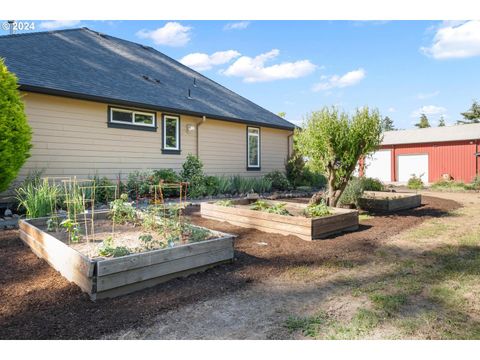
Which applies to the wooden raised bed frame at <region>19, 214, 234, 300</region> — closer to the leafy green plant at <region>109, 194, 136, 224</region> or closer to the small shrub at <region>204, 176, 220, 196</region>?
the leafy green plant at <region>109, 194, 136, 224</region>

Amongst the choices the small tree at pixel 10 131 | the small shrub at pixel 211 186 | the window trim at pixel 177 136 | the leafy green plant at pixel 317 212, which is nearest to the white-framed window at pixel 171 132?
the window trim at pixel 177 136

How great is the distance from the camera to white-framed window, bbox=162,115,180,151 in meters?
9.66

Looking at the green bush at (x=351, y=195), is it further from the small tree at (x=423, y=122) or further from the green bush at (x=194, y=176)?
the small tree at (x=423, y=122)

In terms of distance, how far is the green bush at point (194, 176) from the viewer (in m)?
9.32

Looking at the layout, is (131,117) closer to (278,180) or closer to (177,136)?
(177,136)

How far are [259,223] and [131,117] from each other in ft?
17.8

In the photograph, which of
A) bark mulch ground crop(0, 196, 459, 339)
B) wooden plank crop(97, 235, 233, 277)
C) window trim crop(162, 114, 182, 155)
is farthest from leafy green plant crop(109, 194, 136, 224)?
window trim crop(162, 114, 182, 155)

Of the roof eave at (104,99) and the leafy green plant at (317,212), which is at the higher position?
the roof eave at (104,99)

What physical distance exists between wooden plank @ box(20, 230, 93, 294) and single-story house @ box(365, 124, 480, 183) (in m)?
19.1

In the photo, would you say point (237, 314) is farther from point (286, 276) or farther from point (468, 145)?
point (468, 145)

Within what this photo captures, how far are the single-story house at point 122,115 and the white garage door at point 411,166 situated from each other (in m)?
11.7

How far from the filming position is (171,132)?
988cm
